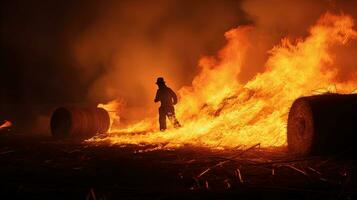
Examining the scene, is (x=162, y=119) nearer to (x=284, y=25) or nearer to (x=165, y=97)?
(x=165, y=97)

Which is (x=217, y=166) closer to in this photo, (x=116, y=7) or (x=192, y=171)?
(x=192, y=171)

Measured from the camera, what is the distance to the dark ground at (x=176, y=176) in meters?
5.20

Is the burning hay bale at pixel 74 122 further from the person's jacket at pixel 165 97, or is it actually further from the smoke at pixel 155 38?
the smoke at pixel 155 38

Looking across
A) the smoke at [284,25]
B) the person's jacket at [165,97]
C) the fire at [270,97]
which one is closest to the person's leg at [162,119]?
the person's jacket at [165,97]

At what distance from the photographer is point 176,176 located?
646 centimetres

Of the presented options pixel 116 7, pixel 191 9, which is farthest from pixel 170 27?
pixel 116 7

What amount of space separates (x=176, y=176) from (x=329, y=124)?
3712 millimetres

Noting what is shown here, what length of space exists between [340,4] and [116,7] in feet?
44.9

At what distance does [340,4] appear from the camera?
17094mm

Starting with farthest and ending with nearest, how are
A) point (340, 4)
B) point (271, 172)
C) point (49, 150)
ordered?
point (340, 4)
point (49, 150)
point (271, 172)

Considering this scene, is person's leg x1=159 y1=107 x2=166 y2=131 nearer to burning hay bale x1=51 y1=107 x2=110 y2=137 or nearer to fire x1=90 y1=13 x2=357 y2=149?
fire x1=90 y1=13 x2=357 y2=149

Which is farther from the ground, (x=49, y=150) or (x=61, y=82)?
(x=61, y=82)

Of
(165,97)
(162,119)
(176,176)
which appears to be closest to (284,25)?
(165,97)

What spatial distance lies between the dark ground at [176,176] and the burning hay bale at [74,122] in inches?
260
